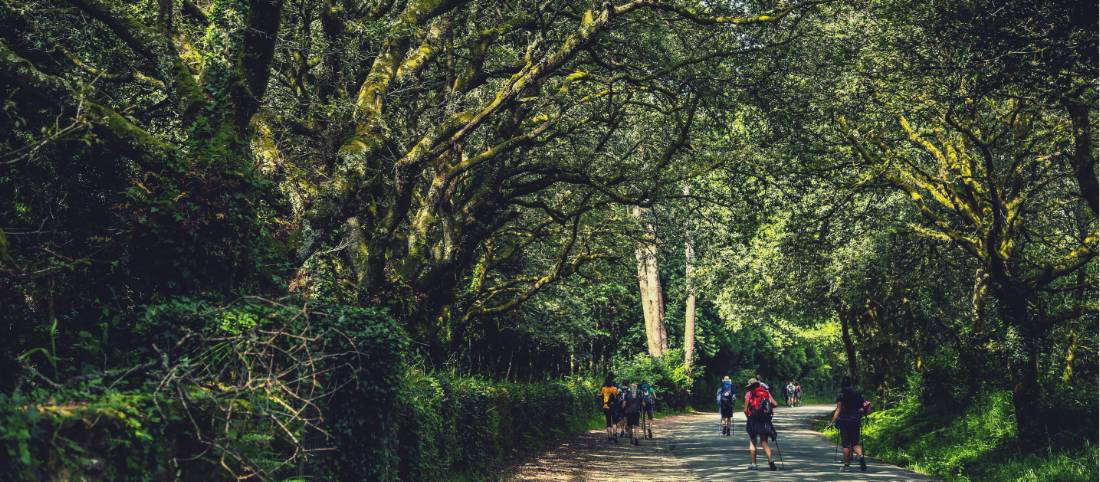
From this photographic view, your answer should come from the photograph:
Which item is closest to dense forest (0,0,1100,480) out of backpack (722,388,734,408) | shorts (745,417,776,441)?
shorts (745,417,776,441)

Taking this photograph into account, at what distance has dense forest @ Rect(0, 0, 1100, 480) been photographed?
7898mm

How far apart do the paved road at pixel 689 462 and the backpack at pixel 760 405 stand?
956 millimetres

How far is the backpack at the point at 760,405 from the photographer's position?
56.9 feet

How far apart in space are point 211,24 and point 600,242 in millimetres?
14750

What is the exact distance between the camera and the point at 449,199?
61.4 ft

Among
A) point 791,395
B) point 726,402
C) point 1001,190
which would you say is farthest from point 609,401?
point 791,395

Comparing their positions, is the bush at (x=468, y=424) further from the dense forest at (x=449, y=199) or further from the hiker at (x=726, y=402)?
the hiker at (x=726, y=402)

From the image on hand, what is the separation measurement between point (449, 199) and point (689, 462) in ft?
22.5

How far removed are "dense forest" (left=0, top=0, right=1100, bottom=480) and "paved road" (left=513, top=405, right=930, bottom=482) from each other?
114 cm

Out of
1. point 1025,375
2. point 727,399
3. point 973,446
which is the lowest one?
point 973,446

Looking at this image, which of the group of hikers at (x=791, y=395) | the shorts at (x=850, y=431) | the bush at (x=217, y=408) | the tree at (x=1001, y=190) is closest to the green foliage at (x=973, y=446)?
the tree at (x=1001, y=190)

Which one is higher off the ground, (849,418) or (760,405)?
(760,405)

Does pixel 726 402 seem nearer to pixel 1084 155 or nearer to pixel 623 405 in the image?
pixel 623 405

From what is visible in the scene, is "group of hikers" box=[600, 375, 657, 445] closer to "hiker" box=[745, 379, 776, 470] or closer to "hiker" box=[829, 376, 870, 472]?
"hiker" box=[745, 379, 776, 470]
